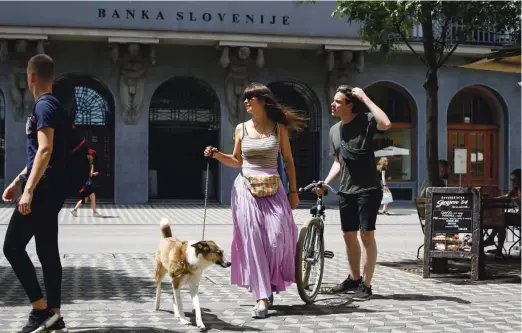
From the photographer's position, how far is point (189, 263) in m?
6.27

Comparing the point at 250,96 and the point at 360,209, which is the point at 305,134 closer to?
the point at 360,209

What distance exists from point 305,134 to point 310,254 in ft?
65.1

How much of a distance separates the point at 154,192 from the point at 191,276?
2084 cm

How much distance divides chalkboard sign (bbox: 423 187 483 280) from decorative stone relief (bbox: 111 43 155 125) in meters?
17.2

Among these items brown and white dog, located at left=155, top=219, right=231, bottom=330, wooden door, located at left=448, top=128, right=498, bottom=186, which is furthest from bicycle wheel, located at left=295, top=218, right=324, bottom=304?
wooden door, located at left=448, top=128, right=498, bottom=186

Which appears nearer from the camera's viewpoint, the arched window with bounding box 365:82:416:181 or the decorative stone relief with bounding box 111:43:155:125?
the decorative stone relief with bounding box 111:43:155:125

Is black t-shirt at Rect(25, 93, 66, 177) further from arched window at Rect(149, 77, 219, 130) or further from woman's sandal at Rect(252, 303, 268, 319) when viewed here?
arched window at Rect(149, 77, 219, 130)

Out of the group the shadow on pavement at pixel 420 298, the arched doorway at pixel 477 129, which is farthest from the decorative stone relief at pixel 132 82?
the shadow on pavement at pixel 420 298

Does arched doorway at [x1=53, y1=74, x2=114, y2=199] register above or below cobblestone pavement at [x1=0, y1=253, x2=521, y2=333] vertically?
above

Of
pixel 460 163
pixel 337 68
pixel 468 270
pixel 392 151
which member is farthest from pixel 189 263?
pixel 392 151

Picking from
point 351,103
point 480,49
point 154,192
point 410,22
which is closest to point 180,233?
point 410,22

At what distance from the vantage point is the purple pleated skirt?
7.00m

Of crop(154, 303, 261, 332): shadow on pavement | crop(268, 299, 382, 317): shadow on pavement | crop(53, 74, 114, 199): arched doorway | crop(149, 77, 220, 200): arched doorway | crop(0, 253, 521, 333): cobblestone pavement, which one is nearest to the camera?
crop(154, 303, 261, 332): shadow on pavement

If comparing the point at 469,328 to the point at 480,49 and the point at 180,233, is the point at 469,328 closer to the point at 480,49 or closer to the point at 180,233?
the point at 180,233
